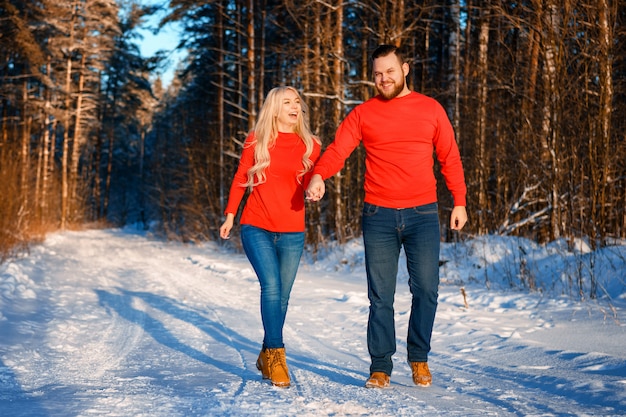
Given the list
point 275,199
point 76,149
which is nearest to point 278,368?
point 275,199

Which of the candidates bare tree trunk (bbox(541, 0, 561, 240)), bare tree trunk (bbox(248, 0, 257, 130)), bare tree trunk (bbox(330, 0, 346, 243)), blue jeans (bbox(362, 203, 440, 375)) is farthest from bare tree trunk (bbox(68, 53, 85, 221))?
blue jeans (bbox(362, 203, 440, 375))

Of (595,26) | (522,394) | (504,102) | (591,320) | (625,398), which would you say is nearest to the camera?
(625,398)

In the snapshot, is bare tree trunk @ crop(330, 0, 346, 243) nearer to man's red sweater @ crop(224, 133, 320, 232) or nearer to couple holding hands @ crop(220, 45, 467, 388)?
man's red sweater @ crop(224, 133, 320, 232)

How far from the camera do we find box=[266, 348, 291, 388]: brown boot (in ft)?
12.2

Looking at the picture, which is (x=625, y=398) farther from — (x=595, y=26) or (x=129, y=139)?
(x=129, y=139)

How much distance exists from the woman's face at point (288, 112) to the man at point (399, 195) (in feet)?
1.49

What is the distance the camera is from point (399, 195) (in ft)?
12.4

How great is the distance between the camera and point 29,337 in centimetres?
539

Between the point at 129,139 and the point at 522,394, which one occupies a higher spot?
the point at 129,139

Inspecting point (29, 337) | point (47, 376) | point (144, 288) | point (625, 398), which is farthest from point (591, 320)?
point (144, 288)

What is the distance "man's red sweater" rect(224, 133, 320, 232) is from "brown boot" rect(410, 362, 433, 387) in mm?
1228

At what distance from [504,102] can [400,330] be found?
7997 mm

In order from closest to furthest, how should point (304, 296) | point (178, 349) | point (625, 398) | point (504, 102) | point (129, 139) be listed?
point (625, 398) → point (178, 349) → point (304, 296) → point (504, 102) → point (129, 139)

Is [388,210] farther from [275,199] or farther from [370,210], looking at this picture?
[275,199]
